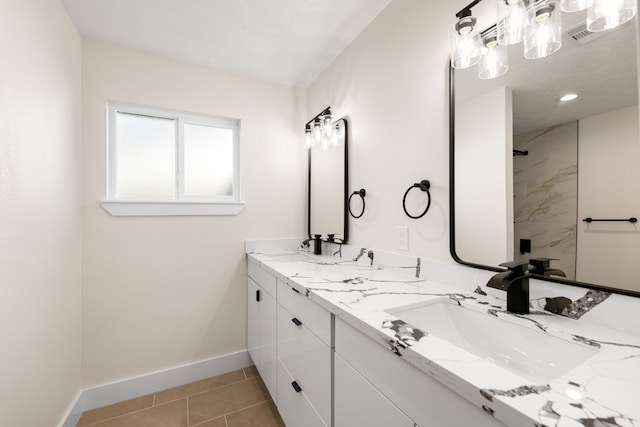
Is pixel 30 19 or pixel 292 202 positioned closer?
pixel 30 19

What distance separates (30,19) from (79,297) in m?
1.47

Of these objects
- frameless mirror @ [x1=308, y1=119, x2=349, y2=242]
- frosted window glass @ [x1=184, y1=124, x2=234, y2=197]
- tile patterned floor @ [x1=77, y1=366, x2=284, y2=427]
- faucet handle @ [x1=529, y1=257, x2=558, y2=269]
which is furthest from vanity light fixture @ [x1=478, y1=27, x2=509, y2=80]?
tile patterned floor @ [x1=77, y1=366, x2=284, y2=427]

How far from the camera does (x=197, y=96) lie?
209 centimetres

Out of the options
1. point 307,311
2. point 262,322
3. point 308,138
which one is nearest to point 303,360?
point 307,311

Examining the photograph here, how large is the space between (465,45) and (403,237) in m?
0.88

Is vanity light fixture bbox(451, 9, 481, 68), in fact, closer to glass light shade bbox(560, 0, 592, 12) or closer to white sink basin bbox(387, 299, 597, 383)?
glass light shade bbox(560, 0, 592, 12)

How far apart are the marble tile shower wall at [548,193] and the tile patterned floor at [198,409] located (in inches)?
63.6

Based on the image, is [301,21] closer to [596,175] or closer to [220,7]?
[220,7]

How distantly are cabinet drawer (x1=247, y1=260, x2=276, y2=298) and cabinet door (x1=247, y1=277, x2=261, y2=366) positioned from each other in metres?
0.06

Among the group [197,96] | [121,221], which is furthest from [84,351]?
[197,96]

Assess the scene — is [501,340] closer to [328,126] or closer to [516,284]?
[516,284]

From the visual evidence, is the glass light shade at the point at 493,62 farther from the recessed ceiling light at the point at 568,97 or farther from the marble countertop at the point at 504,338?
the marble countertop at the point at 504,338

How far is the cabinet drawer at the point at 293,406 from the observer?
3.65 ft

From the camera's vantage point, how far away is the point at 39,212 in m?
1.24
